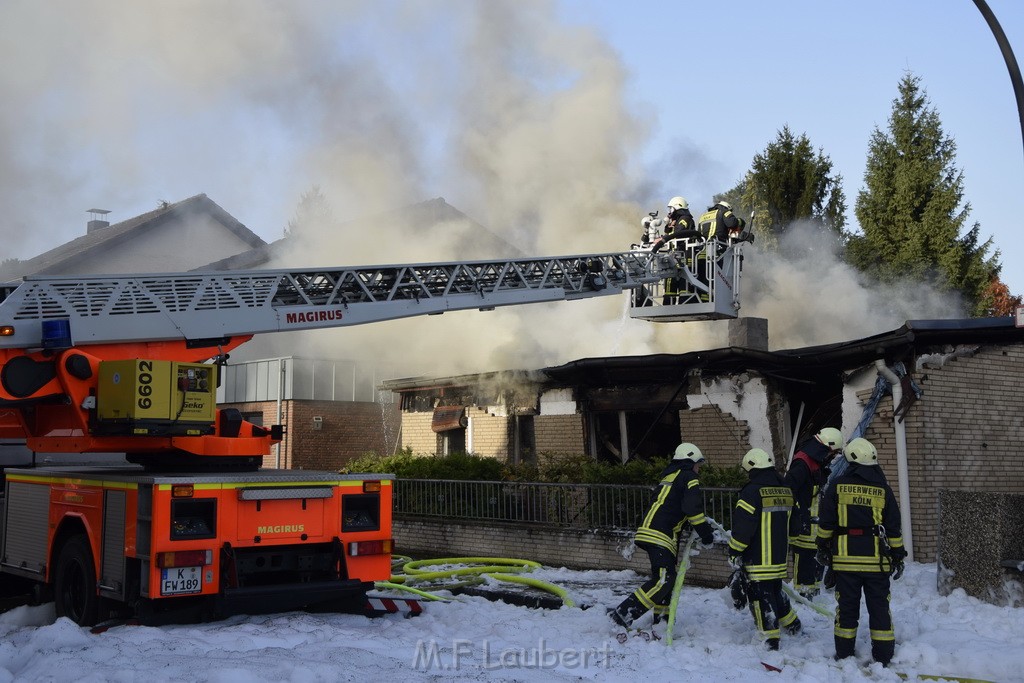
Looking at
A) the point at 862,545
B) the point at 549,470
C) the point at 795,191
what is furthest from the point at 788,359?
the point at 795,191

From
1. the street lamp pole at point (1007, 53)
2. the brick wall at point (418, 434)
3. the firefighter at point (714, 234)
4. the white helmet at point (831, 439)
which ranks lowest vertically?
the white helmet at point (831, 439)

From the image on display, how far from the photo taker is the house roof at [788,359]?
452 inches

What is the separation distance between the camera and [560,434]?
54.0ft

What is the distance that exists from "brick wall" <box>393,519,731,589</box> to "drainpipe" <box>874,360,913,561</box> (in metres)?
2.15

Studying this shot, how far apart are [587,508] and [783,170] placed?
20.7 metres

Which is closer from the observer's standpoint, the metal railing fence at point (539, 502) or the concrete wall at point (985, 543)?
the concrete wall at point (985, 543)

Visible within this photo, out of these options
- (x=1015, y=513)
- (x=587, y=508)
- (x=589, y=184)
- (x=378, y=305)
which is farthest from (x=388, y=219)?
(x=1015, y=513)

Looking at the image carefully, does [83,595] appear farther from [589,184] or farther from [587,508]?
[589,184]

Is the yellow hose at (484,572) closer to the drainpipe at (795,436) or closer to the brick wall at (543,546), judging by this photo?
the brick wall at (543,546)

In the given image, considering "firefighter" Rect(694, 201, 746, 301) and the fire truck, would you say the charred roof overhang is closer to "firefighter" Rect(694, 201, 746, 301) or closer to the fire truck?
"firefighter" Rect(694, 201, 746, 301)

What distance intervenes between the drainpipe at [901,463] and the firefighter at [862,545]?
4.50m

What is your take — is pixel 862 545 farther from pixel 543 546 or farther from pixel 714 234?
pixel 714 234

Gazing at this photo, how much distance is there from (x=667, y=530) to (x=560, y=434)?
8380 millimetres

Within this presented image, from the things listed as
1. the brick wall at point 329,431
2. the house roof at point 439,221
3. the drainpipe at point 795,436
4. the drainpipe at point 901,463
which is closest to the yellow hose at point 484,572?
the drainpipe at point 795,436
